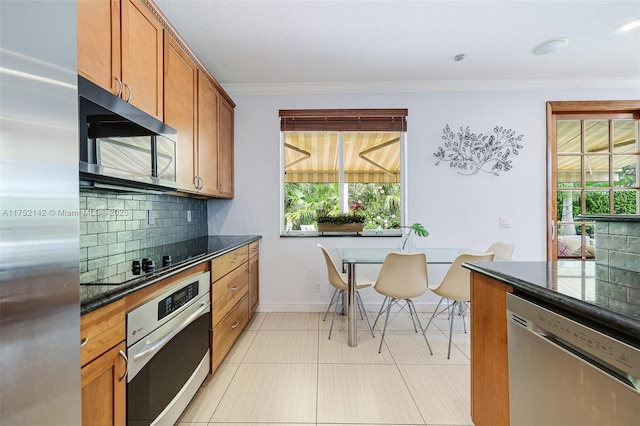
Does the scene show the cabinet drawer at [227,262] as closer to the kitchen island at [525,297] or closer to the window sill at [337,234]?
the window sill at [337,234]

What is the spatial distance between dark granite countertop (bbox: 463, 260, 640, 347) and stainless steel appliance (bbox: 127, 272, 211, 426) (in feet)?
4.76

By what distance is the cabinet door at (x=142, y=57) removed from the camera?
143 centimetres

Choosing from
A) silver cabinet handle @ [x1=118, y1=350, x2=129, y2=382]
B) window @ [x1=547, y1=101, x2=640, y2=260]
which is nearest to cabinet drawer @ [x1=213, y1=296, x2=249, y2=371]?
silver cabinet handle @ [x1=118, y1=350, x2=129, y2=382]

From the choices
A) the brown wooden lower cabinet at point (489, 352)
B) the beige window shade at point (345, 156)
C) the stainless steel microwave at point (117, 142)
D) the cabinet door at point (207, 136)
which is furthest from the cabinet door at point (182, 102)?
the brown wooden lower cabinet at point (489, 352)

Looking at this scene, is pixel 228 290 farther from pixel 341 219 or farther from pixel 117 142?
pixel 341 219

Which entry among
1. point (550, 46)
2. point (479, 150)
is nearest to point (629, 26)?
point (550, 46)

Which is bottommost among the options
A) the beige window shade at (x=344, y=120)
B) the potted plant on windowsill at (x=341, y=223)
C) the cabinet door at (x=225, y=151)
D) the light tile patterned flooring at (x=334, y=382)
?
the light tile patterned flooring at (x=334, y=382)

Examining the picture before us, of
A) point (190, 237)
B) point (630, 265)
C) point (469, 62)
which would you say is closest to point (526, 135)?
point (469, 62)

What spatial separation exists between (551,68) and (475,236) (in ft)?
6.20

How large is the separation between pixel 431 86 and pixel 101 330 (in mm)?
3480

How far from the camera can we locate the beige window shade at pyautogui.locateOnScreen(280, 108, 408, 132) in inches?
125

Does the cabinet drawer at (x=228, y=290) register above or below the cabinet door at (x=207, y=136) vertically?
below

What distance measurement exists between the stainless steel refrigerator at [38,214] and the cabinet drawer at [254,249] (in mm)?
2114

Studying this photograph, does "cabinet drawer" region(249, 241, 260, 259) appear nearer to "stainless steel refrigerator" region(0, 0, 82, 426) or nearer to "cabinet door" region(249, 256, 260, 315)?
"cabinet door" region(249, 256, 260, 315)
